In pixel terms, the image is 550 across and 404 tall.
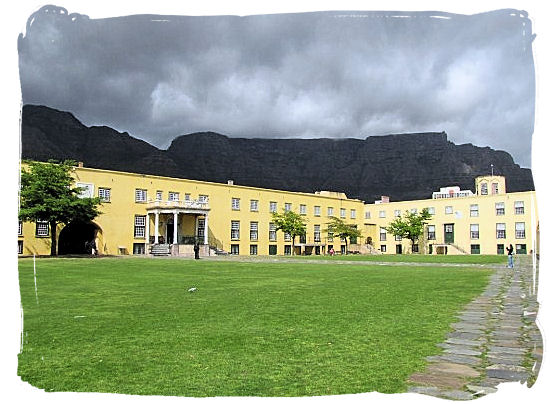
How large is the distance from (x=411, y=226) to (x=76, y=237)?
29361mm

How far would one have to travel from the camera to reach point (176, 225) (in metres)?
33.3

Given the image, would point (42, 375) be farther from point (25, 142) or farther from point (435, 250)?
point (435, 250)

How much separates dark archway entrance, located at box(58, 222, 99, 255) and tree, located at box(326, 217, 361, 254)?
67.1 ft

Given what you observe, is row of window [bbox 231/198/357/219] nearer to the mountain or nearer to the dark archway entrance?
the dark archway entrance

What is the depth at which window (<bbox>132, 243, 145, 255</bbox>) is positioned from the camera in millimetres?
33406

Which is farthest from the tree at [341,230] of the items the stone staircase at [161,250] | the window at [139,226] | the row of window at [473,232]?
the window at [139,226]

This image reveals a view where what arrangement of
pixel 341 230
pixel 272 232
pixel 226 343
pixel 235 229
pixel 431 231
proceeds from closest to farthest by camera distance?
pixel 226 343, pixel 235 229, pixel 272 232, pixel 341 230, pixel 431 231

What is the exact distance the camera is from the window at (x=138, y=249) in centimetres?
3341

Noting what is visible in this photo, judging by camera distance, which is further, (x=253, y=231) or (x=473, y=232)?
(x=473, y=232)

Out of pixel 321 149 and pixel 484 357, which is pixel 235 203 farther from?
pixel 484 357

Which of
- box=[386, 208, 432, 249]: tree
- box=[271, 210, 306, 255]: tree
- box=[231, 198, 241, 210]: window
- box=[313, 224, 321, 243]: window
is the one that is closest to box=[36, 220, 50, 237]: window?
box=[231, 198, 241, 210]: window

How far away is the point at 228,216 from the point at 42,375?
122 feet

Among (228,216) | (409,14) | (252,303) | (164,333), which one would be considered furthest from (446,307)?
(228,216)

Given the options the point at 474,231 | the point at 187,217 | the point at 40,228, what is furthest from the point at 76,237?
the point at 474,231
